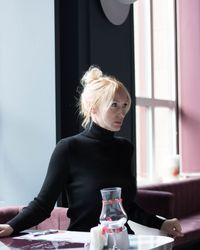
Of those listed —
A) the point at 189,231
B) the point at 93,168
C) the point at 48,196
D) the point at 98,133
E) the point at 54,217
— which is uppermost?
the point at 98,133

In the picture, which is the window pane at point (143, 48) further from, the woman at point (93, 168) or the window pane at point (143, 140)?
the woman at point (93, 168)

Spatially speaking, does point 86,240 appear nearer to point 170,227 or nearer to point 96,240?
point 96,240

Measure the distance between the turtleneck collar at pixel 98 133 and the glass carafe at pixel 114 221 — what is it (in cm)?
53

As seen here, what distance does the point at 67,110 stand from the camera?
3596 millimetres

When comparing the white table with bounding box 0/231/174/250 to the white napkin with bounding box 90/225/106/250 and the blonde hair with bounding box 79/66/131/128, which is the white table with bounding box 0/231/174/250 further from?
the blonde hair with bounding box 79/66/131/128

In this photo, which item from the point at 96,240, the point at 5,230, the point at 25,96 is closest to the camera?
the point at 96,240

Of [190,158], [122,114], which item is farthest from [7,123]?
[190,158]

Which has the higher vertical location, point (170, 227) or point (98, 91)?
point (98, 91)

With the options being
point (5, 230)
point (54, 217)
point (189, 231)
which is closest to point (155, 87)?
point (189, 231)

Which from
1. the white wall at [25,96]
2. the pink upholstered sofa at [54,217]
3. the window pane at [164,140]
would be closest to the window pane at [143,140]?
the window pane at [164,140]

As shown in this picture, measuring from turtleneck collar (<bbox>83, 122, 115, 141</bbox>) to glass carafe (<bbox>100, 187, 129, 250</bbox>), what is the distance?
535 mm

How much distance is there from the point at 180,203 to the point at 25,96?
2247mm

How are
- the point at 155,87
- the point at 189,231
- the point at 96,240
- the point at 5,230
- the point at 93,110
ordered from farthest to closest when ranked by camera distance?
the point at 155,87 → the point at 189,231 → the point at 93,110 → the point at 5,230 → the point at 96,240

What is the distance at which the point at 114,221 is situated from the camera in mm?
1648
